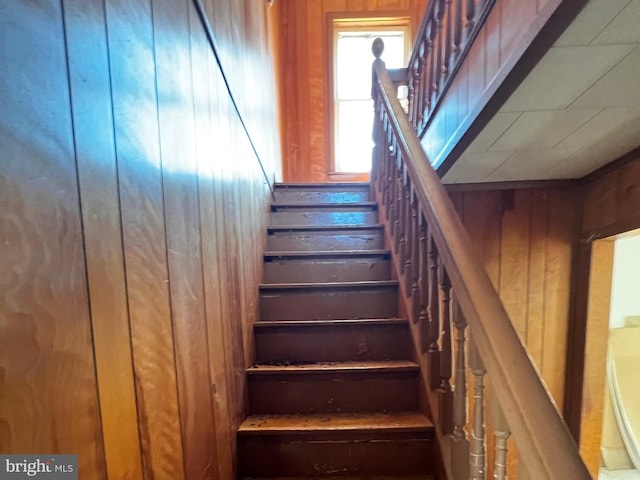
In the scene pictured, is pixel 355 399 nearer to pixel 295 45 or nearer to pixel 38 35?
pixel 38 35

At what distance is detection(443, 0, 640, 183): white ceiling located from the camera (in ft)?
3.01

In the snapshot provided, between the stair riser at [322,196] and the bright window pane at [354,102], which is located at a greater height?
the bright window pane at [354,102]

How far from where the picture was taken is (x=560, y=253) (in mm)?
2297

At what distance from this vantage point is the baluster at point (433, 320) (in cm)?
139

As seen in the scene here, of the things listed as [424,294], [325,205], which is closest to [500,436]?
[424,294]

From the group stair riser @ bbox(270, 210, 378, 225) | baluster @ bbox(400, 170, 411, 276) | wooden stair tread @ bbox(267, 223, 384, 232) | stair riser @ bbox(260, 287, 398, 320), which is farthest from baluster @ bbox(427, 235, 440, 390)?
stair riser @ bbox(270, 210, 378, 225)

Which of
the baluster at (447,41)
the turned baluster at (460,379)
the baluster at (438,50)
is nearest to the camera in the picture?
the turned baluster at (460,379)

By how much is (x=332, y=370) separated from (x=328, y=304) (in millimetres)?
458

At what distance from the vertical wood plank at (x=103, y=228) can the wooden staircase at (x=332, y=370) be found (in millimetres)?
891

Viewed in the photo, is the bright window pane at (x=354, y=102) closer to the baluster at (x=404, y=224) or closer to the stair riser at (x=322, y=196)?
the stair riser at (x=322, y=196)

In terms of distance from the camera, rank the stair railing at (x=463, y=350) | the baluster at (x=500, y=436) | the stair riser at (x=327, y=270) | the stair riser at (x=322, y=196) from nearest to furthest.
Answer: the stair railing at (x=463, y=350)
the baluster at (x=500, y=436)
the stair riser at (x=327, y=270)
the stair riser at (x=322, y=196)

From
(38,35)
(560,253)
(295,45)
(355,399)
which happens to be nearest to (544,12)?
(38,35)

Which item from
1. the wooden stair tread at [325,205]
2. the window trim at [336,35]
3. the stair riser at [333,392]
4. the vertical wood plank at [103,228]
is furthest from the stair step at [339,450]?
the window trim at [336,35]

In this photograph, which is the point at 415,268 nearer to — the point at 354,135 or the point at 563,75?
the point at 563,75
